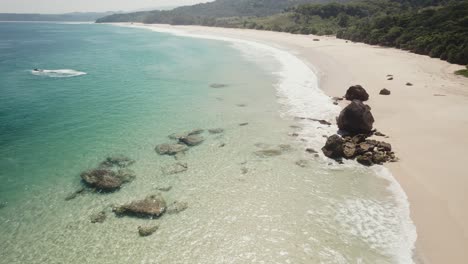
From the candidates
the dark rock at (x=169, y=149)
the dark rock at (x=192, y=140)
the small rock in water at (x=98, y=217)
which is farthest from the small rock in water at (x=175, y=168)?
the small rock in water at (x=98, y=217)

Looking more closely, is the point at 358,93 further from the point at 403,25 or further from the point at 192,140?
the point at 403,25

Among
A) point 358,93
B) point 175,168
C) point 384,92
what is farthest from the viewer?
point 384,92

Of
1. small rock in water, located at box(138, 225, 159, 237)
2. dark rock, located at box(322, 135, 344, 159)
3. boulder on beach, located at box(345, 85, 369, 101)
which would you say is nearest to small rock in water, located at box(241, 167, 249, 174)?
dark rock, located at box(322, 135, 344, 159)

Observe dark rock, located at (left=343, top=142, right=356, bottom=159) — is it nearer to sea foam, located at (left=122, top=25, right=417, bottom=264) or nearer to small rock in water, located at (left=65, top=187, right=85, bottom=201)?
sea foam, located at (left=122, top=25, right=417, bottom=264)

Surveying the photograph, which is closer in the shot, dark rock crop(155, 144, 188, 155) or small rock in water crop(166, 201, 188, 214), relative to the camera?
small rock in water crop(166, 201, 188, 214)

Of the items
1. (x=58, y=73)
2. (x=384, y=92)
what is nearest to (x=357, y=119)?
(x=384, y=92)

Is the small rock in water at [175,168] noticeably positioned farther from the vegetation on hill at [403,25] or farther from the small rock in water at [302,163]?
the vegetation on hill at [403,25]
